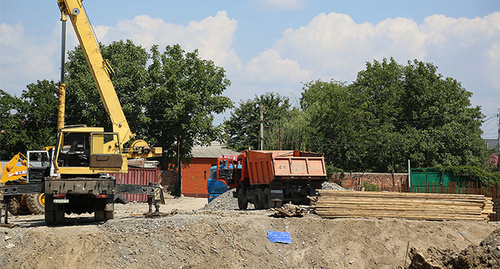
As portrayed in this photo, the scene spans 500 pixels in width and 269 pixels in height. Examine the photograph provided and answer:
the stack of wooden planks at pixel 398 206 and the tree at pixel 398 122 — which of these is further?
the tree at pixel 398 122

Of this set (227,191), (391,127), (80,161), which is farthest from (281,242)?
(391,127)

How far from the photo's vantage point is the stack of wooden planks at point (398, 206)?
16.4m

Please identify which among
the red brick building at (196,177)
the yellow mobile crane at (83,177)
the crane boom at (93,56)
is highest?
the crane boom at (93,56)

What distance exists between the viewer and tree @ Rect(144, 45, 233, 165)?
132ft

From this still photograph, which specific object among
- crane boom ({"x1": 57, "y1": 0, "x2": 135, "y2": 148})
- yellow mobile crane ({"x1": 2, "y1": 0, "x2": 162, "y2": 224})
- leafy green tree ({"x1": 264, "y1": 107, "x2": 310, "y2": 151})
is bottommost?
yellow mobile crane ({"x1": 2, "y1": 0, "x2": 162, "y2": 224})

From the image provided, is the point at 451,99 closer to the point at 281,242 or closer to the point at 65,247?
the point at 281,242

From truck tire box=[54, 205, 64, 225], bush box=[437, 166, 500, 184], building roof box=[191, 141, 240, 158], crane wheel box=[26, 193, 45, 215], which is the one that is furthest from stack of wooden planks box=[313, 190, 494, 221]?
building roof box=[191, 141, 240, 158]

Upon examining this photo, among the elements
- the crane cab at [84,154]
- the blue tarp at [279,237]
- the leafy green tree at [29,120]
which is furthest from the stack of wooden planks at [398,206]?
the leafy green tree at [29,120]

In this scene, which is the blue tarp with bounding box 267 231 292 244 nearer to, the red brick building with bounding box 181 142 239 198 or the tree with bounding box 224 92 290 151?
the red brick building with bounding box 181 142 239 198

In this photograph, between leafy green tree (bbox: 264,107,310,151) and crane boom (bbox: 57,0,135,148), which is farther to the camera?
leafy green tree (bbox: 264,107,310,151)

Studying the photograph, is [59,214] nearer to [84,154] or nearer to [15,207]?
[84,154]

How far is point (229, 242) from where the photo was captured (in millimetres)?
13414

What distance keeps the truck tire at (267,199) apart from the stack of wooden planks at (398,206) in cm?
344

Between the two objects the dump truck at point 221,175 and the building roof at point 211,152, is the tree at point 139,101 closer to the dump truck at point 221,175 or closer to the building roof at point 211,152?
the building roof at point 211,152
